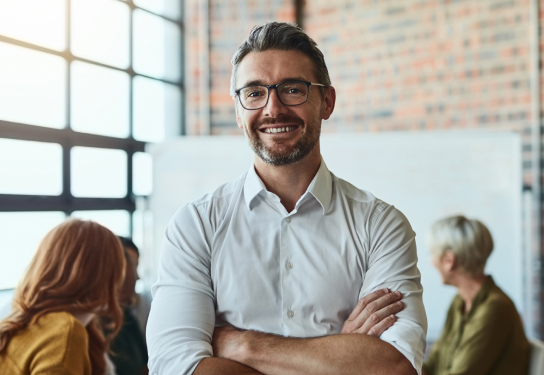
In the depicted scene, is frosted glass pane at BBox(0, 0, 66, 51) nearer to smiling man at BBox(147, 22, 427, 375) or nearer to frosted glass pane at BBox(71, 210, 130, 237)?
frosted glass pane at BBox(71, 210, 130, 237)

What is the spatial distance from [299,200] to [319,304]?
0.31 m

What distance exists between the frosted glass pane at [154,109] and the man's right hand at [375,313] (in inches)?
125

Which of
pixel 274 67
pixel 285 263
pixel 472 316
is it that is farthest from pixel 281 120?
pixel 472 316

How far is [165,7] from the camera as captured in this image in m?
4.52

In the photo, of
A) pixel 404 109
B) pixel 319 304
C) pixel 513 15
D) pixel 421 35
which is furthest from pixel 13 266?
pixel 513 15

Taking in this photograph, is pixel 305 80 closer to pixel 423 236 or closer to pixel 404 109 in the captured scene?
pixel 423 236

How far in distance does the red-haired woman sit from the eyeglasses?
90cm

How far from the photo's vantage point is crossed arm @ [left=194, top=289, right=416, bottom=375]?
136 cm

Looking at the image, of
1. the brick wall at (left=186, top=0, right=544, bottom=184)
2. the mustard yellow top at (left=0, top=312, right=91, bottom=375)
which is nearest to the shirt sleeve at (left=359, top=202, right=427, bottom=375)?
the mustard yellow top at (left=0, top=312, right=91, bottom=375)

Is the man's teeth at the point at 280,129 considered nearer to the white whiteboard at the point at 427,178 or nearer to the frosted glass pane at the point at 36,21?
the white whiteboard at the point at 427,178

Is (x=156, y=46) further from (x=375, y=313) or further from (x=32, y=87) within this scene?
(x=375, y=313)

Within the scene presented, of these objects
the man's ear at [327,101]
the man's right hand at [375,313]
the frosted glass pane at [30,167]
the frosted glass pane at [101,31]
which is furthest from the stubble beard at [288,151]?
the frosted glass pane at [101,31]

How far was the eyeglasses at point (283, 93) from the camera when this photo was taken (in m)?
1.53

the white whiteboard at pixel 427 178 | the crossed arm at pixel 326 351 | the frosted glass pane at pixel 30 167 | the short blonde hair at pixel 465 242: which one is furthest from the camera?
the white whiteboard at pixel 427 178
